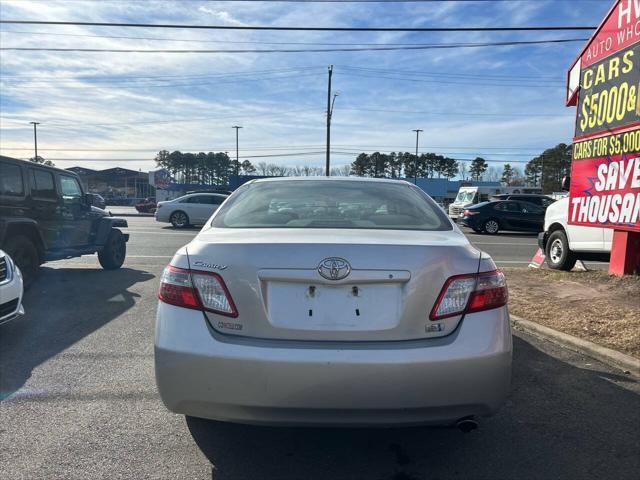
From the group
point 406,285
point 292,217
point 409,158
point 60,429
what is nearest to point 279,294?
point 406,285

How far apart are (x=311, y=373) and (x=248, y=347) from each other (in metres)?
0.32

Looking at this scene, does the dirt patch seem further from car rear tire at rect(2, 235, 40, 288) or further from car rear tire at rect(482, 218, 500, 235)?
car rear tire at rect(482, 218, 500, 235)

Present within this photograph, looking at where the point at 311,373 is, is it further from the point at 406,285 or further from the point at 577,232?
the point at 577,232

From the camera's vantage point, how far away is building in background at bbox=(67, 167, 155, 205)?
75312 mm

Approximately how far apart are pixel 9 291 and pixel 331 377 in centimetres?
375

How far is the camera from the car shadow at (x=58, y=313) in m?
4.30

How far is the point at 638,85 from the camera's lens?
22.1 ft

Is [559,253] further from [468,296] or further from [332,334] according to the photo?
[332,334]

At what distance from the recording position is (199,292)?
8.06 feet

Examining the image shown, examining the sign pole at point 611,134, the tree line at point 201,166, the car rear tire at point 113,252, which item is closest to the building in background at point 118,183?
the tree line at point 201,166

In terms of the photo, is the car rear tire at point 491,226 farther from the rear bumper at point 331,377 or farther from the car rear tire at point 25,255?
the rear bumper at point 331,377

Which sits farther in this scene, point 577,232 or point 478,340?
point 577,232

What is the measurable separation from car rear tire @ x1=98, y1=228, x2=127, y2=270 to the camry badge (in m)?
8.05

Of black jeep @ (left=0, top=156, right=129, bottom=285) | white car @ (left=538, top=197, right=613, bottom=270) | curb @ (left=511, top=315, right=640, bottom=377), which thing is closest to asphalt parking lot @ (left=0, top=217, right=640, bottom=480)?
curb @ (left=511, top=315, right=640, bottom=377)
